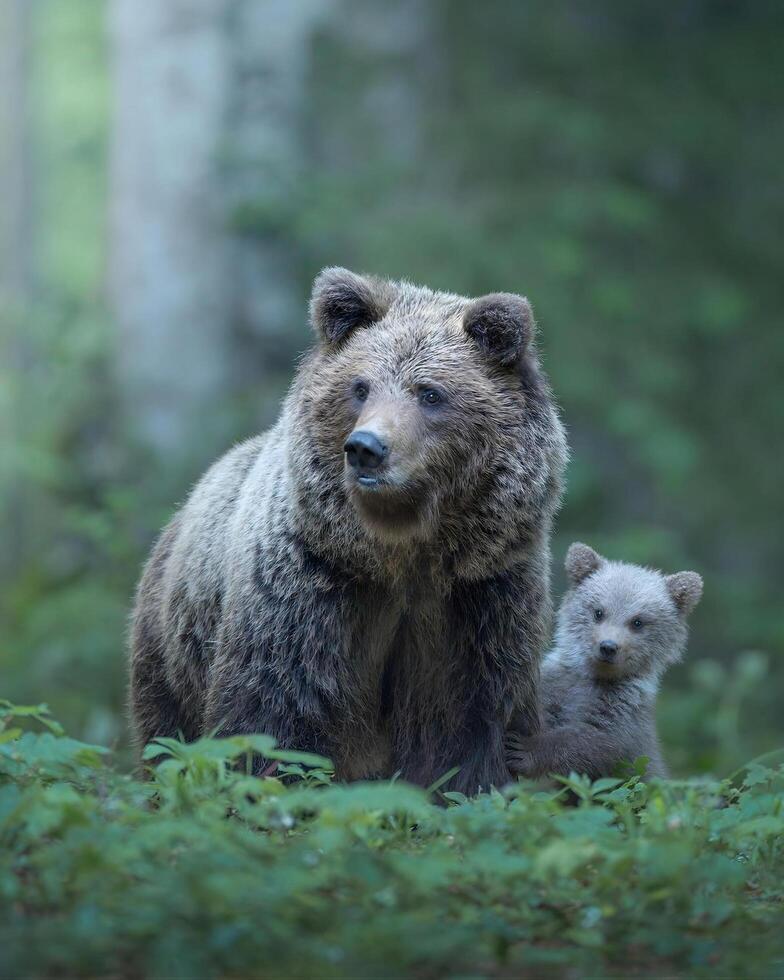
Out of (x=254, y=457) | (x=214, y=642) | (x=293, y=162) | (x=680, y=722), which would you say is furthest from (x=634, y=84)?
(x=214, y=642)

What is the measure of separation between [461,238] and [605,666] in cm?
654

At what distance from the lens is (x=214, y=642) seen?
5.74m

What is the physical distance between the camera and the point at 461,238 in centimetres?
1181

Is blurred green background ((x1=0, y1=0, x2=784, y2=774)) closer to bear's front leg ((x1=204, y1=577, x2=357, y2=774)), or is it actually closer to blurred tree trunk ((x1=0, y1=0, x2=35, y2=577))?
bear's front leg ((x1=204, y1=577, x2=357, y2=774))

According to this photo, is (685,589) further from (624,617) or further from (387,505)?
(387,505)

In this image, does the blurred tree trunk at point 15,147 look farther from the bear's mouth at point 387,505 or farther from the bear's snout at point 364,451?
the bear's snout at point 364,451

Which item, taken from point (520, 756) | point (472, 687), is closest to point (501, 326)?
point (472, 687)

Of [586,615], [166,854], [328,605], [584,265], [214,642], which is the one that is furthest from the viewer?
[584,265]

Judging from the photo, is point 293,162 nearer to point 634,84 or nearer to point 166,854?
point 634,84

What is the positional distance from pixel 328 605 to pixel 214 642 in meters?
0.68

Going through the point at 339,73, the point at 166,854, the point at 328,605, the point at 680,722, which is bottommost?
the point at 680,722

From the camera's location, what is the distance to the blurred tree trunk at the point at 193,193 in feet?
43.8

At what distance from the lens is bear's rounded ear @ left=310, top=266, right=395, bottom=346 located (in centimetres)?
559

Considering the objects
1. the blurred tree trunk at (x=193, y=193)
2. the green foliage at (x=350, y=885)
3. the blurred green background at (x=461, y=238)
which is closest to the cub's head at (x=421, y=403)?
the green foliage at (x=350, y=885)
